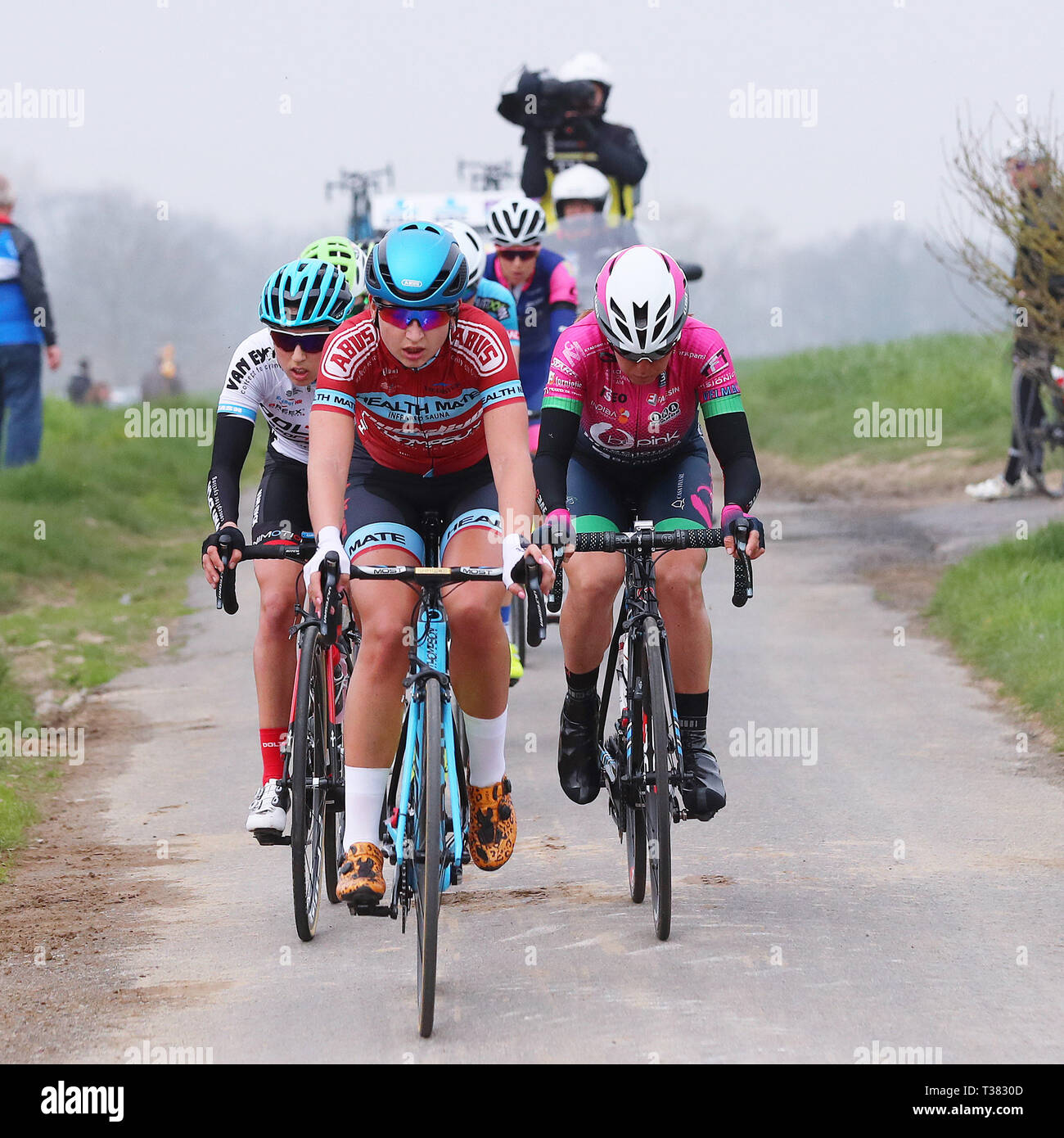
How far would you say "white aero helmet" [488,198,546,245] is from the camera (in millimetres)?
9891

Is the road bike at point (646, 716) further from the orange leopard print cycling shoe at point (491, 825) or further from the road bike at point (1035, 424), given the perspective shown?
the road bike at point (1035, 424)

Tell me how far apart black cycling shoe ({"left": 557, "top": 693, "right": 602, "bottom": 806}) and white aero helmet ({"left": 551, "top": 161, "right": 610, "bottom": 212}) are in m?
7.54

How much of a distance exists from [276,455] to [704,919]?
2343 mm

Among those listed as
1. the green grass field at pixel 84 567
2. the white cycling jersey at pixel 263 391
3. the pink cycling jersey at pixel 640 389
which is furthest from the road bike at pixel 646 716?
the green grass field at pixel 84 567

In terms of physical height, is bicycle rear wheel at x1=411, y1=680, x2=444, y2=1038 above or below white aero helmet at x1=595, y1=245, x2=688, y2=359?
below

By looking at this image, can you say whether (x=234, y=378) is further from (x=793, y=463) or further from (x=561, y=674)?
(x=793, y=463)

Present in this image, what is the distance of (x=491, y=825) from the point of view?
5410 mm

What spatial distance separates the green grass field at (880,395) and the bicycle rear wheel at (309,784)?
14555mm

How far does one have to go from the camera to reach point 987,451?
2125cm

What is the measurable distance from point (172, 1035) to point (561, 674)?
589cm

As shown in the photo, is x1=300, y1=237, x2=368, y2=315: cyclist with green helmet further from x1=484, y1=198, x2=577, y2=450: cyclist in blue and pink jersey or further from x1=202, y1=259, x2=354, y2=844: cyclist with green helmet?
x1=484, y1=198, x2=577, y2=450: cyclist in blue and pink jersey

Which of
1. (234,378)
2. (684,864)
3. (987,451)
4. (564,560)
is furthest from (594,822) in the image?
(987,451)

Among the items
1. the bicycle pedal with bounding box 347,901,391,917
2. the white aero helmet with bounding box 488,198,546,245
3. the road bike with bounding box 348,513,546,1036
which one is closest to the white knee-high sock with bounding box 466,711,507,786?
the road bike with bounding box 348,513,546,1036

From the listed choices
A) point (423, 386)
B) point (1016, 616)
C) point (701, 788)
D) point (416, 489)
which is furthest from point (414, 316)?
point (1016, 616)
